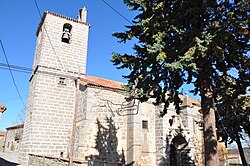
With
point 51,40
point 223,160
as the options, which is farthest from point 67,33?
point 223,160

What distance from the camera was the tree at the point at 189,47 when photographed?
7.74 metres

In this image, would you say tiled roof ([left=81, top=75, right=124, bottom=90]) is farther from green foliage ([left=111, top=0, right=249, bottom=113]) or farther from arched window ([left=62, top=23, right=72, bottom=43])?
green foliage ([left=111, top=0, right=249, bottom=113])

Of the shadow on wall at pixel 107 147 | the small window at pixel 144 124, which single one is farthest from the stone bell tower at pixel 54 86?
the small window at pixel 144 124

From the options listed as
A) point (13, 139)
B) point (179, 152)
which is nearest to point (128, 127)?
point (179, 152)

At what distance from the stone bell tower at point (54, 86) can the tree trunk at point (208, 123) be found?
32.7ft

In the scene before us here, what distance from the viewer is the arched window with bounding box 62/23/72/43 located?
677 inches

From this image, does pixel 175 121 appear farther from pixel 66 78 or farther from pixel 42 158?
pixel 42 158

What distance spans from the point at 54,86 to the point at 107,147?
5564 mm

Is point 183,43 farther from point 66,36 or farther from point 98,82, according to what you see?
point 66,36

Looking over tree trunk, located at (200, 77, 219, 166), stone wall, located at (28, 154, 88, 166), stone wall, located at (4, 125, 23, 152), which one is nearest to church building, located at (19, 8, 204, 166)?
stone wall, located at (28, 154, 88, 166)

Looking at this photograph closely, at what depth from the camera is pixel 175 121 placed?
57.5 ft

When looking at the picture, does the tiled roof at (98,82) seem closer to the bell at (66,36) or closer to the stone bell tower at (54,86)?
the stone bell tower at (54,86)

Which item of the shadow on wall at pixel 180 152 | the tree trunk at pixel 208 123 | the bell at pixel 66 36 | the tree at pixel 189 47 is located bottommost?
the shadow on wall at pixel 180 152

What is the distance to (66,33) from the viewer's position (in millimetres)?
17234
